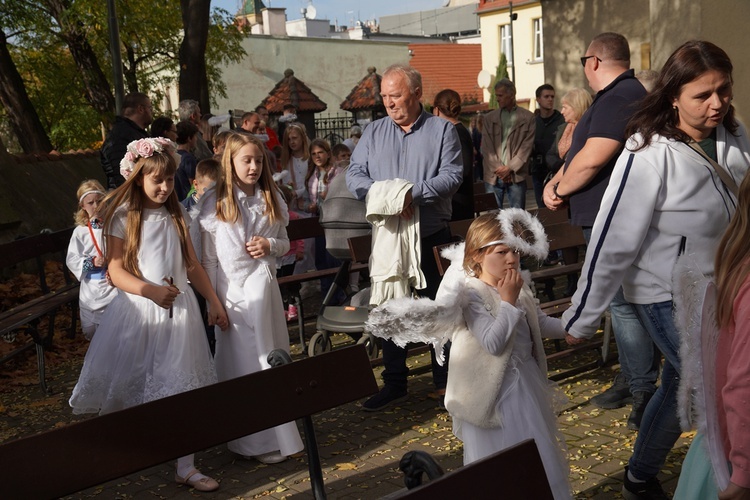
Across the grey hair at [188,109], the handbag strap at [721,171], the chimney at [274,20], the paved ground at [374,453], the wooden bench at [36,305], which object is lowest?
the paved ground at [374,453]

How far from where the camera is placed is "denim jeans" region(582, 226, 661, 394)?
4.86 metres

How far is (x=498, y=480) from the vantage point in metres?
2.39

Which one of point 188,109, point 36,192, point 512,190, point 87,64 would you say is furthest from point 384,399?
point 87,64

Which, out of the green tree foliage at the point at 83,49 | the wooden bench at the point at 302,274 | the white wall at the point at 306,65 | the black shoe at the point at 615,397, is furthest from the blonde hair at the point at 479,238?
the white wall at the point at 306,65

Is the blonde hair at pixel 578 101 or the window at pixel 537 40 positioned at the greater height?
the window at pixel 537 40

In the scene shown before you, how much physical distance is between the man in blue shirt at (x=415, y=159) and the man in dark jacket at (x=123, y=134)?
104 inches

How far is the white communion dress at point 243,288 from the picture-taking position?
5617mm

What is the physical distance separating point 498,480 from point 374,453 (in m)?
3.30

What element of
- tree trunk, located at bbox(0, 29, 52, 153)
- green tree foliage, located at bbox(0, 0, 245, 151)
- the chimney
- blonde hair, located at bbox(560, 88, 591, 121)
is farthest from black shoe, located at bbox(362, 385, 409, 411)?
the chimney

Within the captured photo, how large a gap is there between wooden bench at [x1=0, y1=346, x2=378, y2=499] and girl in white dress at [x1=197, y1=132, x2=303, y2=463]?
1816 millimetres

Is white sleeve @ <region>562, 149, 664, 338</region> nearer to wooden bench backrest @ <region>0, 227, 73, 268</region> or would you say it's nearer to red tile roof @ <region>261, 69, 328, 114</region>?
wooden bench backrest @ <region>0, 227, 73, 268</region>

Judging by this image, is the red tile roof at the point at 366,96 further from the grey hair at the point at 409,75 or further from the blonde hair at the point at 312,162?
the grey hair at the point at 409,75

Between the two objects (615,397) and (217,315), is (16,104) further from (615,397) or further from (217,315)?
(615,397)

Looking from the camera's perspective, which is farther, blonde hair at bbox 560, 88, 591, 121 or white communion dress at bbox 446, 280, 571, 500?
blonde hair at bbox 560, 88, 591, 121
